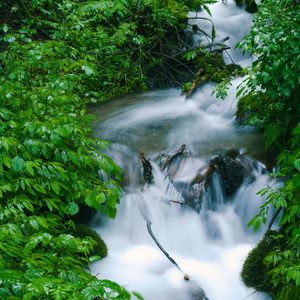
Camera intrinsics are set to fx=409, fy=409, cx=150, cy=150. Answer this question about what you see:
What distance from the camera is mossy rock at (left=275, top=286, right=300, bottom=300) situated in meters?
3.25

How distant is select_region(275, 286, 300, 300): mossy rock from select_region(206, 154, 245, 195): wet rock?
1911 mm

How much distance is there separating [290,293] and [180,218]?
1872 mm

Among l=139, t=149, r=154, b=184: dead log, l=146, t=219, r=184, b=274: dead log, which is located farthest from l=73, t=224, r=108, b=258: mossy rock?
l=139, t=149, r=154, b=184: dead log

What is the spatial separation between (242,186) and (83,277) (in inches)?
126

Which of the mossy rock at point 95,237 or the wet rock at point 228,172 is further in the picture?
the wet rock at point 228,172

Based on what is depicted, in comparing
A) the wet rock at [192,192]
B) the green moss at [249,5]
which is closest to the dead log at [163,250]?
the wet rock at [192,192]

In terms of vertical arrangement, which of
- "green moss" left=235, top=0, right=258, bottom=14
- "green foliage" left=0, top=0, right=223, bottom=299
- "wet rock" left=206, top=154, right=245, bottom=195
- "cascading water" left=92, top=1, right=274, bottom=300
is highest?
"green moss" left=235, top=0, right=258, bottom=14

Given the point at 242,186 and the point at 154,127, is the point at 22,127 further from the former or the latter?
the point at 154,127

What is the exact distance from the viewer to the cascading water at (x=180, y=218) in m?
4.20

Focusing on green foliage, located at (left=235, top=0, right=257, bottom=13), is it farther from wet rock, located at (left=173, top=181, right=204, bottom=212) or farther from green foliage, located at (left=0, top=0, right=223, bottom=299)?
wet rock, located at (left=173, top=181, right=204, bottom=212)

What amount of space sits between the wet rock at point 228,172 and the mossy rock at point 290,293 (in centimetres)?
191

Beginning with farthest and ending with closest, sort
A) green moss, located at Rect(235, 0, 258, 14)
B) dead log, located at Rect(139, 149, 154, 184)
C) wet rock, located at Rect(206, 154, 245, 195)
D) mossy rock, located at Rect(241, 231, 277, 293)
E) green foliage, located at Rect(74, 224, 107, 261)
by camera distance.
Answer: green moss, located at Rect(235, 0, 258, 14) < dead log, located at Rect(139, 149, 154, 184) < wet rock, located at Rect(206, 154, 245, 195) < green foliage, located at Rect(74, 224, 107, 261) < mossy rock, located at Rect(241, 231, 277, 293)

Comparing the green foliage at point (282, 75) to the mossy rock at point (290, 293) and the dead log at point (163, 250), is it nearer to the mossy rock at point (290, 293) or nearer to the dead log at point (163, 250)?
the mossy rock at point (290, 293)

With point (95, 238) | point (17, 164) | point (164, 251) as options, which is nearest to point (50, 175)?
point (17, 164)
